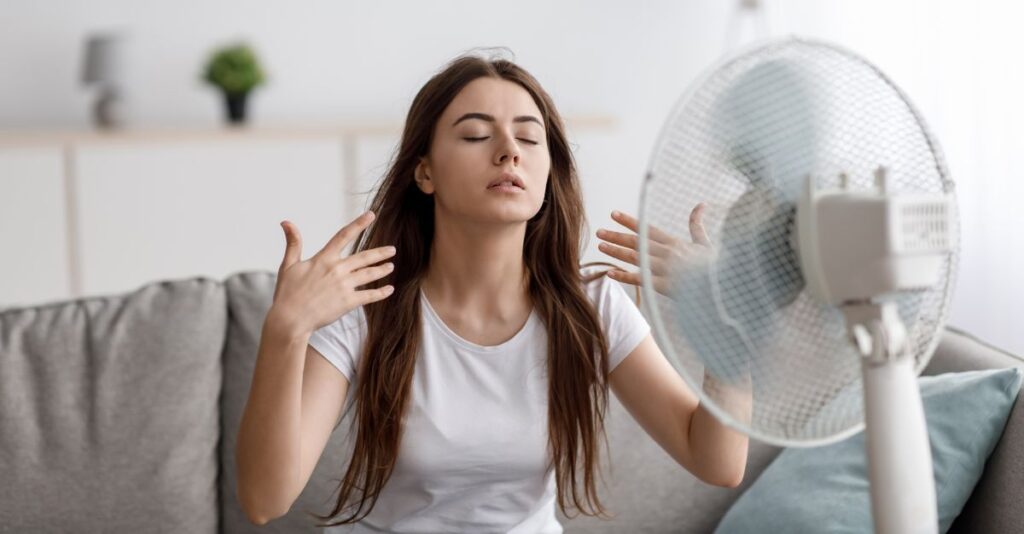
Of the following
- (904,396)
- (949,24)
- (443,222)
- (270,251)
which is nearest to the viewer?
(904,396)

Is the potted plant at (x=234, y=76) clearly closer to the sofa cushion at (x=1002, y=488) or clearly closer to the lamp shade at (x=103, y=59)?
the lamp shade at (x=103, y=59)

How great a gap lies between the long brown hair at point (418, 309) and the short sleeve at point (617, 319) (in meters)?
0.02

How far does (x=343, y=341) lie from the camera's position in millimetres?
1593

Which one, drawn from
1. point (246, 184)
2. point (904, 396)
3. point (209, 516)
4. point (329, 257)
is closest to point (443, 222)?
point (329, 257)

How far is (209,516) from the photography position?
190cm

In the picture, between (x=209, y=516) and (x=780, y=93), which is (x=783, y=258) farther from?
(x=209, y=516)

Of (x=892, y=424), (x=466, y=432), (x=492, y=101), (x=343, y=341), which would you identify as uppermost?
(x=492, y=101)

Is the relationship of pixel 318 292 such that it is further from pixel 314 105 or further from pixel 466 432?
pixel 314 105

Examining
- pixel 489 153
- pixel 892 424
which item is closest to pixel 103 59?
pixel 489 153

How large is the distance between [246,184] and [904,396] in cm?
337

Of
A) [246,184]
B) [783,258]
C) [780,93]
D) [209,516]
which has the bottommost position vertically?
[209,516]

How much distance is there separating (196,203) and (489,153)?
2706 millimetres

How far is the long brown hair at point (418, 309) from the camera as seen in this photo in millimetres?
1579

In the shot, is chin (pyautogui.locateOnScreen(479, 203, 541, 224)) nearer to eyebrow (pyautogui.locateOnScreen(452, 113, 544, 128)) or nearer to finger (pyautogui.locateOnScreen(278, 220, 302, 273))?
eyebrow (pyautogui.locateOnScreen(452, 113, 544, 128))
